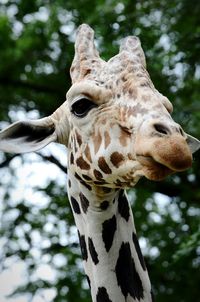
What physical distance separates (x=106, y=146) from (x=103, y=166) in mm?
110

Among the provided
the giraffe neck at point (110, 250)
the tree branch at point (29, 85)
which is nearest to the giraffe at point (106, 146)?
the giraffe neck at point (110, 250)

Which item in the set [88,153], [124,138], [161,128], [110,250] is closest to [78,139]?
[88,153]

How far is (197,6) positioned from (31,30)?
128 inches

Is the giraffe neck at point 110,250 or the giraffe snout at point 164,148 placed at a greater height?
the giraffe snout at point 164,148

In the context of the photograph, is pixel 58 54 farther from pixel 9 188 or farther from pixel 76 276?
pixel 76 276

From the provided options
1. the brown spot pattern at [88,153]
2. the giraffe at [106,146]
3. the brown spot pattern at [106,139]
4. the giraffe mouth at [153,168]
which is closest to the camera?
the giraffe mouth at [153,168]

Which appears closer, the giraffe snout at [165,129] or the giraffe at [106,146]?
the giraffe snout at [165,129]

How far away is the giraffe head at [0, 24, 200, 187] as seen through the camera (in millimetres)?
3459

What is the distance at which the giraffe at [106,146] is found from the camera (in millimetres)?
3734

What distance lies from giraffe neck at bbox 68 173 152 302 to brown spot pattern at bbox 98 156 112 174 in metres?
0.20

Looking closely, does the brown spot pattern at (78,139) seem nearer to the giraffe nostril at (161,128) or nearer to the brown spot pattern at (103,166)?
the brown spot pattern at (103,166)

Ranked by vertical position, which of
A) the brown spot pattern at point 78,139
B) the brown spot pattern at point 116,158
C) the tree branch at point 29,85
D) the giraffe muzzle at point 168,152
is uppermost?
the tree branch at point 29,85

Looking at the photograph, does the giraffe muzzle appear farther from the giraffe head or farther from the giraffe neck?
the giraffe neck

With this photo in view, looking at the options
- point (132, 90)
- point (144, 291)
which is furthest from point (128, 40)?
point (144, 291)
